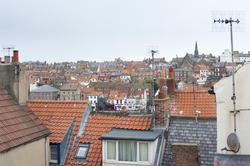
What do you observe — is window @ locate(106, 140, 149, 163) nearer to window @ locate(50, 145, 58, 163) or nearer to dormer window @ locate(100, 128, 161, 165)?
dormer window @ locate(100, 128, 161, 165)

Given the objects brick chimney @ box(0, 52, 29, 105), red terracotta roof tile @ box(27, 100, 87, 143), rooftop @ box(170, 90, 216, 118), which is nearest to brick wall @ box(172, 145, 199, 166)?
rooftop @ box(170, 90, 216, 118)

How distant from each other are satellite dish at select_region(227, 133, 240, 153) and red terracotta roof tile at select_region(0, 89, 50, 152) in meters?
6.60

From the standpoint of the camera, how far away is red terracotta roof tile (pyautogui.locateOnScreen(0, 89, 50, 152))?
984cm

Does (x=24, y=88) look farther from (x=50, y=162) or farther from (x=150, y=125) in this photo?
(x=150, y=125)

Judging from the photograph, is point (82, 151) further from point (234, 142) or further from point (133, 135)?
point (234, 142)

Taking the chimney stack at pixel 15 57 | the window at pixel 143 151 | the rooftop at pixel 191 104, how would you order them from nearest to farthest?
1. the window at pixel 143 151
2. the chimney stack at pixel 15 57
3. the rooftop at pixel 191 104

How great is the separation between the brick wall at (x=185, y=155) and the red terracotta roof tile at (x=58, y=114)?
496cm

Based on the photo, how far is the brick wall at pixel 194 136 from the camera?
10469 mm

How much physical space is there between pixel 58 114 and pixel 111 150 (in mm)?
3901

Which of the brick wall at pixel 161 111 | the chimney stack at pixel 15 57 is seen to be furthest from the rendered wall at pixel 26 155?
the brick wall at pixel 161 111

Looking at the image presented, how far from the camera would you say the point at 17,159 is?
9930 mm

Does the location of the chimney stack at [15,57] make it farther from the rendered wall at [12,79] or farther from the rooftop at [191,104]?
the rooftop at [191,104]

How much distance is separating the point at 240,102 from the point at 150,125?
17.3ft

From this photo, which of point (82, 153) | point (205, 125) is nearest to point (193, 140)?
point (205, 125)
